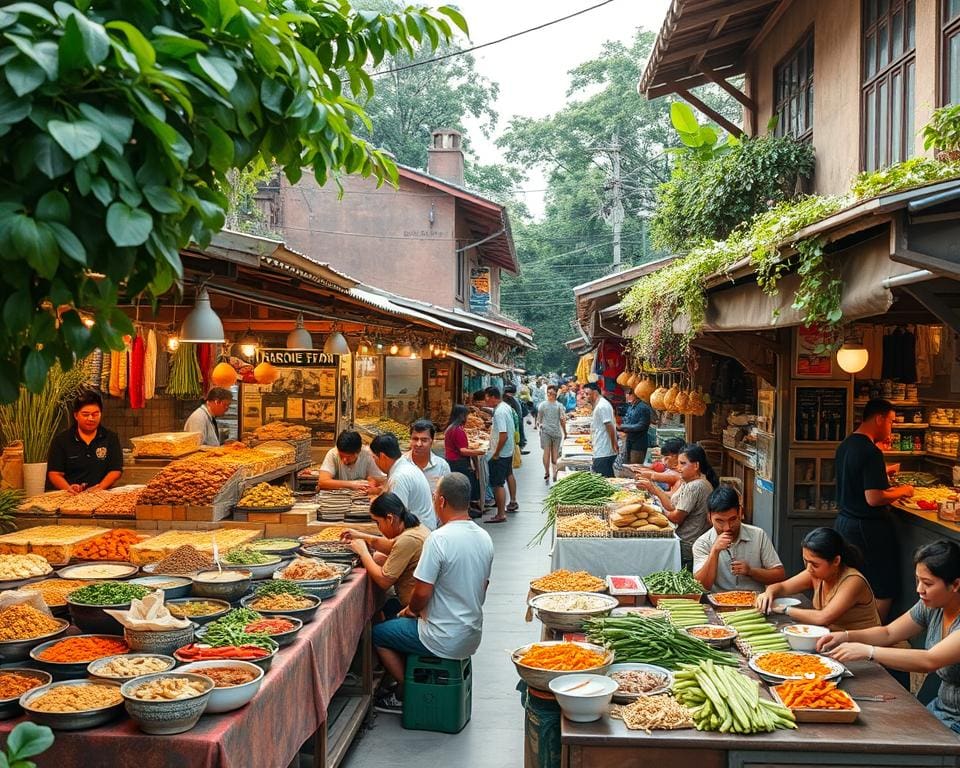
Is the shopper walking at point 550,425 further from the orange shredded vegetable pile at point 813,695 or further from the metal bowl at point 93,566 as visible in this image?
the orange shredded vegetable pile at point 813,695

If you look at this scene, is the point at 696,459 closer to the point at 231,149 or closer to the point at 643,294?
the point at 643,294

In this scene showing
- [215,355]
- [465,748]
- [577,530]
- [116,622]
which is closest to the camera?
[116,622]

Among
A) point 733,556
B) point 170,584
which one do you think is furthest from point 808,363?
point 170,584

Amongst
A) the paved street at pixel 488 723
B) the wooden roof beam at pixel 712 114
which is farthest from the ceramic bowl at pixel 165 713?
the wooden roof beam at pixel 712 114

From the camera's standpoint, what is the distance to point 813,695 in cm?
423

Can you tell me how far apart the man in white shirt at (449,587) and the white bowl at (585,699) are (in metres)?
2.22

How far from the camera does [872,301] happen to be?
4504 mm

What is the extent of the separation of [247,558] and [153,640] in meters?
2.03

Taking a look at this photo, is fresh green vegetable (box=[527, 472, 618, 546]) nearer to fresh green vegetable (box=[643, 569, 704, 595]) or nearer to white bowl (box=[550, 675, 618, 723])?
fresh green vegetable (box=[643, 569, 704, 595])

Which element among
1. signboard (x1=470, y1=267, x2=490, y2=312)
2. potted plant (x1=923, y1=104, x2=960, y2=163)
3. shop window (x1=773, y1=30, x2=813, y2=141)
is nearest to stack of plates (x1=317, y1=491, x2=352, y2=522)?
potted plant (x1=923, y1=104, x2=960, y2=163)

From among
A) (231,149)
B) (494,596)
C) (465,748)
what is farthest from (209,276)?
(494,596)

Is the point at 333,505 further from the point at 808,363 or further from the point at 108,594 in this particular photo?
the point at 808,363

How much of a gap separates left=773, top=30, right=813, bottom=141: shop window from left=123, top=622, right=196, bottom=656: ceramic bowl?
32.5 feet

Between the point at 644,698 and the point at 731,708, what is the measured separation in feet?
1.43
